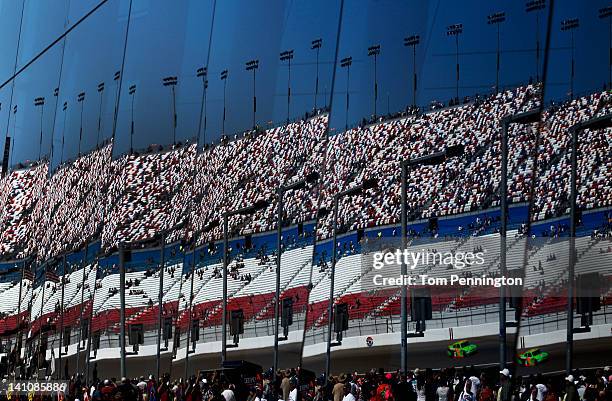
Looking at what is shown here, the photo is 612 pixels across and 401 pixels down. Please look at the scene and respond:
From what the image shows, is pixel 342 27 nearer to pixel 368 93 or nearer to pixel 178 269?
pixel 368 93

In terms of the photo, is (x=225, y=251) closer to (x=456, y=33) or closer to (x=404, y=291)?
(x=404, y=291)

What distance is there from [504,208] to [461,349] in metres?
1.02

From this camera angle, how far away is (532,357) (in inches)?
298

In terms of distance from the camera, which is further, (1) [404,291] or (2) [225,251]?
(2) [225,251]

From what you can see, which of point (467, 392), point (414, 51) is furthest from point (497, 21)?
point (467, 392)

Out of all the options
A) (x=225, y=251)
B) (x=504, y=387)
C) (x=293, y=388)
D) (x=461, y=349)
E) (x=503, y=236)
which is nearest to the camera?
(x=504, y=387)

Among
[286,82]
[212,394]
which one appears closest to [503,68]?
[286,82]

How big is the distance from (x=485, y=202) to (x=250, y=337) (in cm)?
361

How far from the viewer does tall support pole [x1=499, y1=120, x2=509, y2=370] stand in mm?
7793

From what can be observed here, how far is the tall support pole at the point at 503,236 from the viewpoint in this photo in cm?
779

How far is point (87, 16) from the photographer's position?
58.9ft

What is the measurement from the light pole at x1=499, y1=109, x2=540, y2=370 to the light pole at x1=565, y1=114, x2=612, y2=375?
0.44 metres

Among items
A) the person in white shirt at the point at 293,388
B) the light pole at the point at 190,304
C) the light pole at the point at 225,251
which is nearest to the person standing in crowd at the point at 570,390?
the person in white shirt at the point at 293,388

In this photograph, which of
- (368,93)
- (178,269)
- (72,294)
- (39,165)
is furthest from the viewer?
(39,165)
